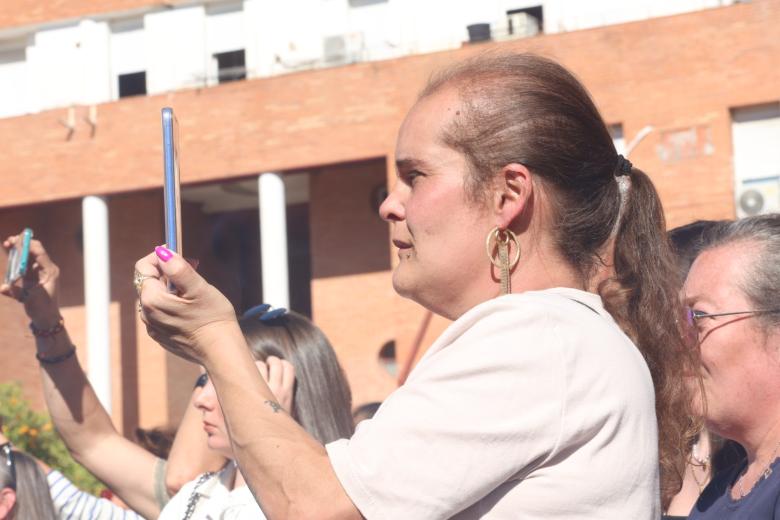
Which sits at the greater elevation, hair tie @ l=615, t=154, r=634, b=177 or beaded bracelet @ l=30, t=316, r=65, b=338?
hair tie @ l=615, t=154, r=634, b=177

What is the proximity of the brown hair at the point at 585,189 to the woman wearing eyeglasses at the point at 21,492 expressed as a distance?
288 cm

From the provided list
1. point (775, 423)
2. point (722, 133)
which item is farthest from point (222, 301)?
point (722, 133)

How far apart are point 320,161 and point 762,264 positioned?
24113mm

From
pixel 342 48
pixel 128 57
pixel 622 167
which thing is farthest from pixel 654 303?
pixel 128 57

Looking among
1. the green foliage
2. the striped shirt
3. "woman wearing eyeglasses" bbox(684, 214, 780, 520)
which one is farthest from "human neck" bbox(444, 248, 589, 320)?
the green foliage

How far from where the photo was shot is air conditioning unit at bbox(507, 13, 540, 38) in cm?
2619

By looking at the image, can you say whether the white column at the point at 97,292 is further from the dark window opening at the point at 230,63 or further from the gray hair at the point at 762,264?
the gray hair at the point at 762,264

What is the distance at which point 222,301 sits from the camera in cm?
247

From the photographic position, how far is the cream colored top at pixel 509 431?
2209 millimetres

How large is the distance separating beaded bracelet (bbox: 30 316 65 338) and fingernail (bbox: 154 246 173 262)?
2369 millimetres

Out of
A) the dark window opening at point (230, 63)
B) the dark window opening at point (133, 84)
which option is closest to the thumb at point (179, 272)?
the dark window opening at point (230, 63)

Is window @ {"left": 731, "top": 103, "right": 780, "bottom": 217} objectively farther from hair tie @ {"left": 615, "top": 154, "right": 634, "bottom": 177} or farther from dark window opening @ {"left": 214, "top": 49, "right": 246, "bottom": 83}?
hair tie @ {"left": 615, "top": 154, "right": 634, "bottom": 177}

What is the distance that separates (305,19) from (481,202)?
26.6 meters

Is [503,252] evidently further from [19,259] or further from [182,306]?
[19,259]
